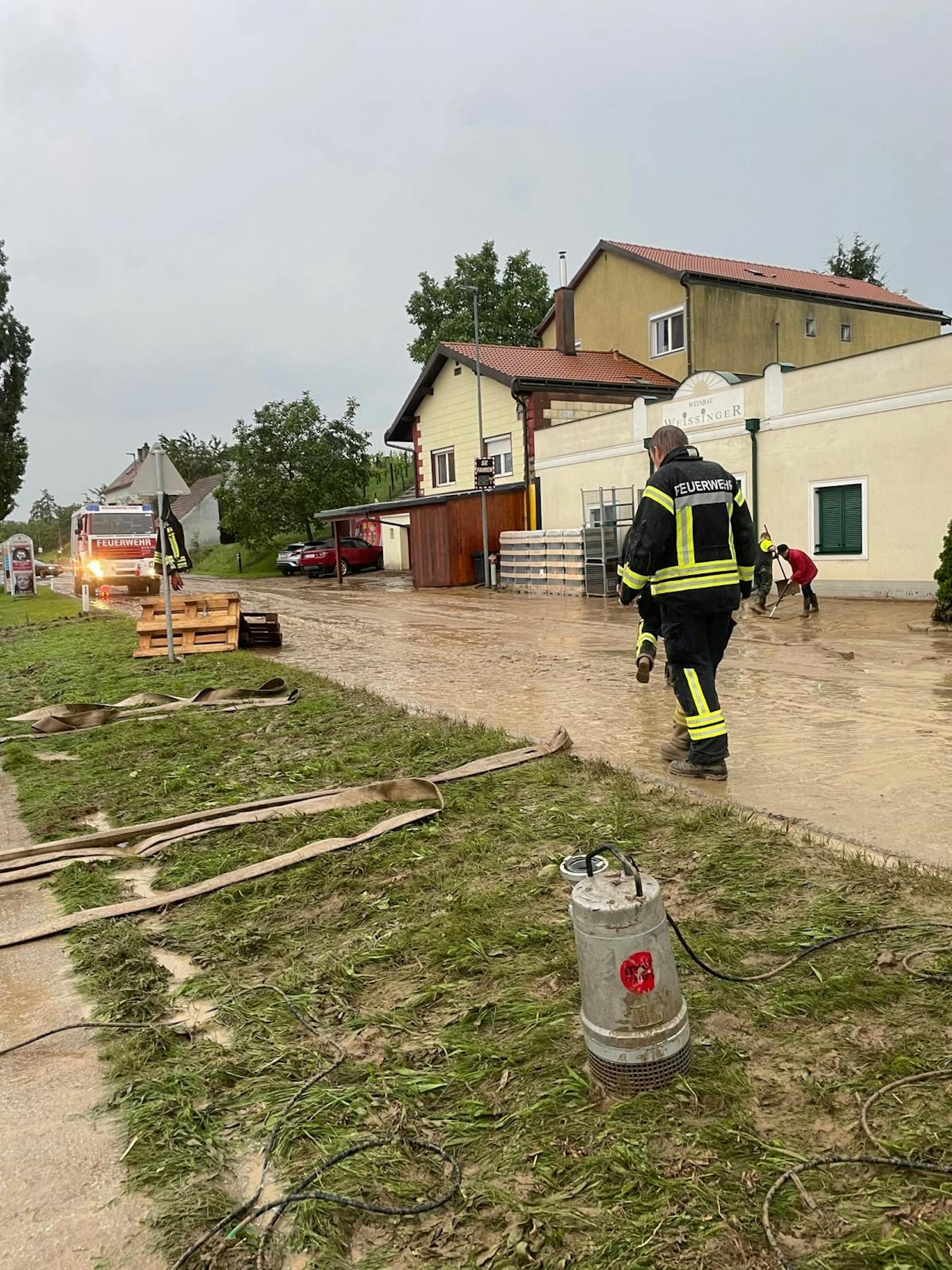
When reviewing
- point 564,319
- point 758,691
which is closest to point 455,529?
point 564,319

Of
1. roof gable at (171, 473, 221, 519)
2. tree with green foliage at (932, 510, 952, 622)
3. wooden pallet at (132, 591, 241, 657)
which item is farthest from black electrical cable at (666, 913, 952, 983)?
roof gable at (171, 473, 221, 519)

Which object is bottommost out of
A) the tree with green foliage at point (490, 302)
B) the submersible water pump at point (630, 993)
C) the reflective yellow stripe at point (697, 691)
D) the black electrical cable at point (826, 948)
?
the black electrical cable at point (826, 948)

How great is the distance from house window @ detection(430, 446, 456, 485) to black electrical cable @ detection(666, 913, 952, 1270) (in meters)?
31.5

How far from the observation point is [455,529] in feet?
94.0

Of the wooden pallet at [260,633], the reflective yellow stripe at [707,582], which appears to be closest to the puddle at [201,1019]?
the reflective yellow stripe at [707,582]

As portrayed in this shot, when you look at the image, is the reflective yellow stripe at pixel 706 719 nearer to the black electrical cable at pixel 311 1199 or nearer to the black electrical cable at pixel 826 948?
the black electrical cable at pixel 826 948

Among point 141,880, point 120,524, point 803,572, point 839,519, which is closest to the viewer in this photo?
point 141,880

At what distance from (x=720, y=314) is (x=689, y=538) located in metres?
27.5

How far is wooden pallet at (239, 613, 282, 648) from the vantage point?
14312 mm

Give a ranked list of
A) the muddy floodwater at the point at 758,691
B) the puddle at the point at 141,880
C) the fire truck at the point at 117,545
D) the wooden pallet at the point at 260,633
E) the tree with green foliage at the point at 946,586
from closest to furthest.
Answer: the puddle at the point at 141,880 < the muddy floodwater at the point at 758,691 < the tree with green foliage at the point at 946,586 < the wooden pallet at the point at 260,633 < the fire truck at the point at 117,545

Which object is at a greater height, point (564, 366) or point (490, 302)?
point (490, 302)

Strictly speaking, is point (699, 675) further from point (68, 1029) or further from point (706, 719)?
point (68, 1029)

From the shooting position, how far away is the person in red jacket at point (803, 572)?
1648 cm

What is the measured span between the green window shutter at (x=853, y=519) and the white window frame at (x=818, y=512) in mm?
50
